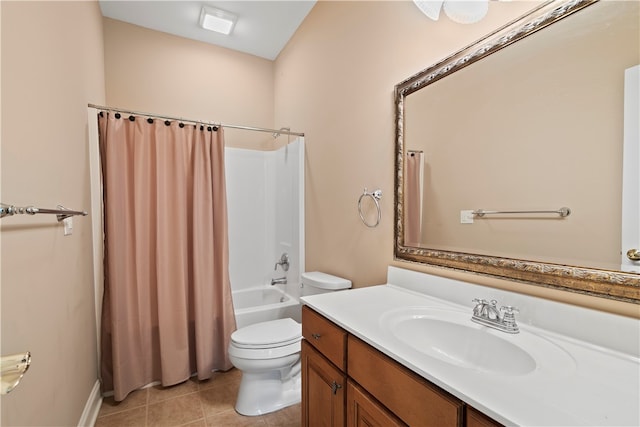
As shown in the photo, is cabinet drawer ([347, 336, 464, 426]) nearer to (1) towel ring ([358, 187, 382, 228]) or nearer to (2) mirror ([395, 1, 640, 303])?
(2) mirror ([395, 1, 640, 303])

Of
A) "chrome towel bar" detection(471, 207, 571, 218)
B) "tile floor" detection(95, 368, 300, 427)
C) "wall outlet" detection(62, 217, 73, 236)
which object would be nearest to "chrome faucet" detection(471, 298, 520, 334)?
"chrome towel bar" detection(471, 207, 571, 218)

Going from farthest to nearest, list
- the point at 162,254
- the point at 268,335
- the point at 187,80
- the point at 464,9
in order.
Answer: the point at 187,80 < the point at 162,254 < the point at 268,335 < the point at 464,9

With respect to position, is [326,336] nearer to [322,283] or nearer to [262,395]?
[322,283]

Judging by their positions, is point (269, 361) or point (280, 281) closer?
point (269, 361)

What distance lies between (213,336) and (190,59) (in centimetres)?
253

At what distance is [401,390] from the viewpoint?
82cm

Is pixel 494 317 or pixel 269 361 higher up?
pixel 494 317

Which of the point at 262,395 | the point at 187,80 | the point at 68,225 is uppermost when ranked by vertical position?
the point at 187,80

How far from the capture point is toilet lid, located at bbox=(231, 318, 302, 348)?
1.76 m

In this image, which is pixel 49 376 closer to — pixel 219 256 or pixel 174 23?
pixel 219 256

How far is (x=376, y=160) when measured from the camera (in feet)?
5.69

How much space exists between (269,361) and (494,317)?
50.0 inches

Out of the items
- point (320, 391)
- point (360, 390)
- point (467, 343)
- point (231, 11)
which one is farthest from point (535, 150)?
point (231, 11)

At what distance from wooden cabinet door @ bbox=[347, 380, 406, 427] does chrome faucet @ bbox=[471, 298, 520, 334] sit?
45 centimetres
